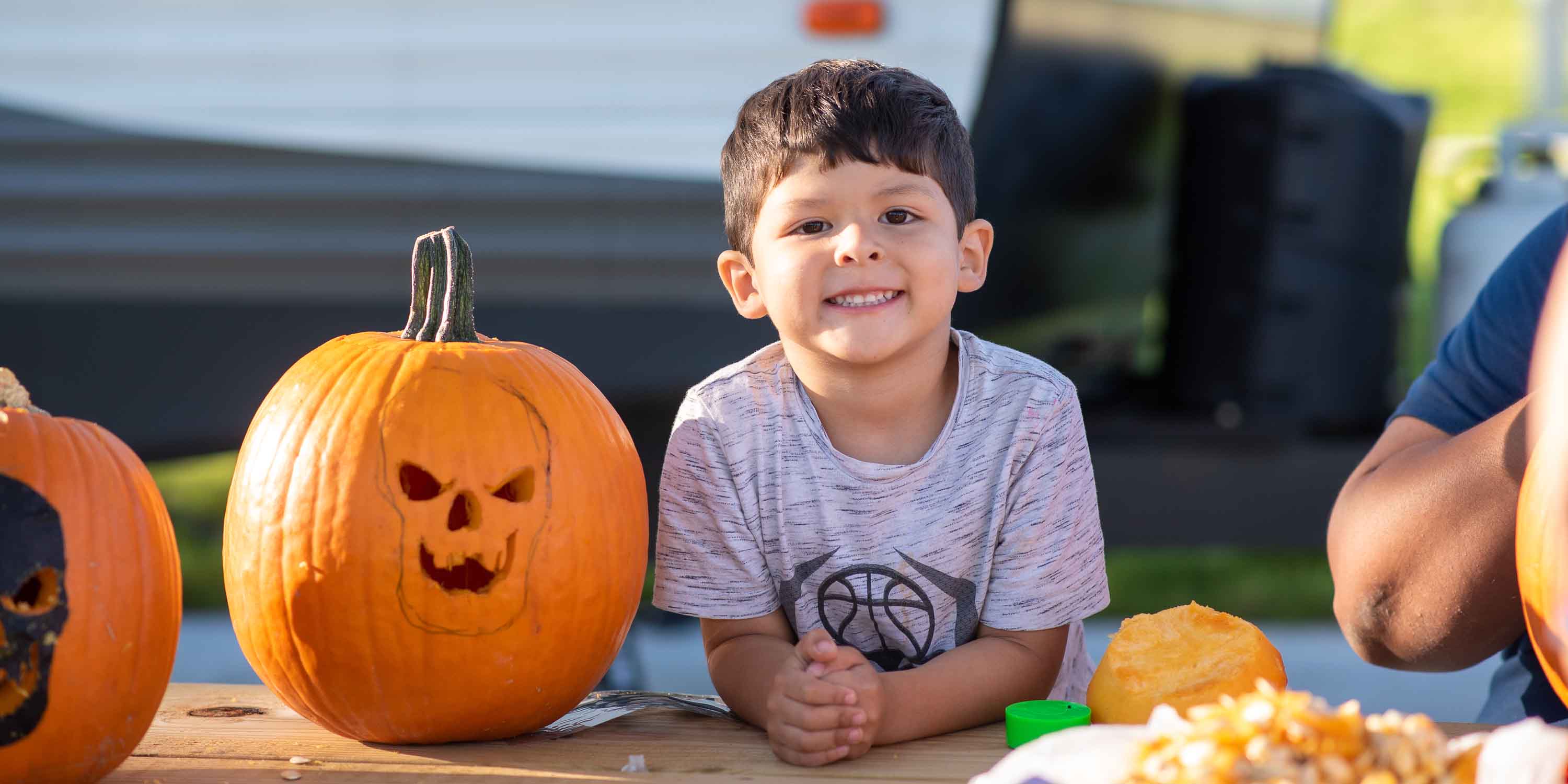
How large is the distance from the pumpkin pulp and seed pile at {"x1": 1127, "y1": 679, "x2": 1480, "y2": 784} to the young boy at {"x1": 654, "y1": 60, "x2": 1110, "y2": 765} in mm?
601

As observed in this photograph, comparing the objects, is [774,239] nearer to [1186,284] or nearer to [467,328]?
[467,328]

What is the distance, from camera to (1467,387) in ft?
5.38

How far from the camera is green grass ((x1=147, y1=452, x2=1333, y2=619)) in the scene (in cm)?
544

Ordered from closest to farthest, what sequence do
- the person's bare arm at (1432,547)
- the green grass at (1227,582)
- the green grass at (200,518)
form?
1. the person's bare arm at (1432,547)
2. the green grass at (1227,582)
3. the green grass at (200,518)

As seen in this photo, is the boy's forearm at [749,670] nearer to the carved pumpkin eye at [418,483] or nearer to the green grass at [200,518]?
the carved pumpkin eye at [418,483]

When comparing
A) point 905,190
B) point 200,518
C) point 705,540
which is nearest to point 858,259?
point 905,190

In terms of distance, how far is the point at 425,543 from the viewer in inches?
53.0

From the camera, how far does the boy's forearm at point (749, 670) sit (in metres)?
1.43

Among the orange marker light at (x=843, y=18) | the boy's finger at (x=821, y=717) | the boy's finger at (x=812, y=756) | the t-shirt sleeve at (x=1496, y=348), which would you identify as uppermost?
the orange marker light at (x=843, y=18)

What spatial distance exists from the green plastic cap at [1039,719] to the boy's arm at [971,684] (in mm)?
84

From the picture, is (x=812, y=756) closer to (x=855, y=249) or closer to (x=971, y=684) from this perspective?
(x=971, y=684)

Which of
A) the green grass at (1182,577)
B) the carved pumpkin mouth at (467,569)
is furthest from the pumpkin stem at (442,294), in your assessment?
the green grass at (1182,577)

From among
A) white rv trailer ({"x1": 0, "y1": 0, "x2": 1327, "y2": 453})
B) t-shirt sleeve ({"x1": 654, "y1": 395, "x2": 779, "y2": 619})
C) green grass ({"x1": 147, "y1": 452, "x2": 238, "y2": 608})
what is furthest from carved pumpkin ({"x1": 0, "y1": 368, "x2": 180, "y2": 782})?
green grass ({"x1": 147, "y1": 452, "x2": 238, "y2": 608})

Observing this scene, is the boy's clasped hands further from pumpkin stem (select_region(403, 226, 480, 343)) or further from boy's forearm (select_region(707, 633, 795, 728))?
pumpkin stem (select_region(403, 226, 480, 343))
